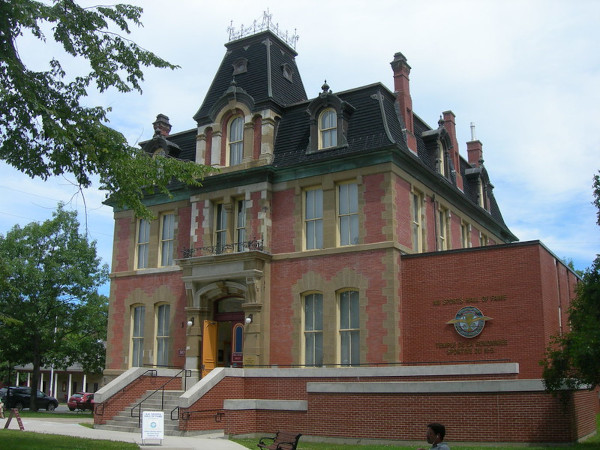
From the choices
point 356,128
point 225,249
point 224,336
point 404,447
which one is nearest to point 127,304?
point 224,336

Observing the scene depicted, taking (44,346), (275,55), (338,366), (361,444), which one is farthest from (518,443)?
(44,346)

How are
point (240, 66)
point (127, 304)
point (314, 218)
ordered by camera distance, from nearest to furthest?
point (314, 218)
point (127, 304)
point (240, 66)

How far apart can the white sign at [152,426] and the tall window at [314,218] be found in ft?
30.5

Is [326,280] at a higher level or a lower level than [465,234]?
lower

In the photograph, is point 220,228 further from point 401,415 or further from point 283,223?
point 401,415

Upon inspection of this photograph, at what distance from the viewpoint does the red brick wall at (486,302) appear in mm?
21000

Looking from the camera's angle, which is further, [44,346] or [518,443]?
[44,346]

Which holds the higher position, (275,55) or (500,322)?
(275,55)

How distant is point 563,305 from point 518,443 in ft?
26.8

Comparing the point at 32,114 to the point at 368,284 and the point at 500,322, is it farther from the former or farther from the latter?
the point at 500,322

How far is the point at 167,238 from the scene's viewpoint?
95.4ft

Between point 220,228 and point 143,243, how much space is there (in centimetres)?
465

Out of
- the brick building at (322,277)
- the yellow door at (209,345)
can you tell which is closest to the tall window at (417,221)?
the brick building at (322,277)

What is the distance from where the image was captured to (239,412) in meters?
21.5
